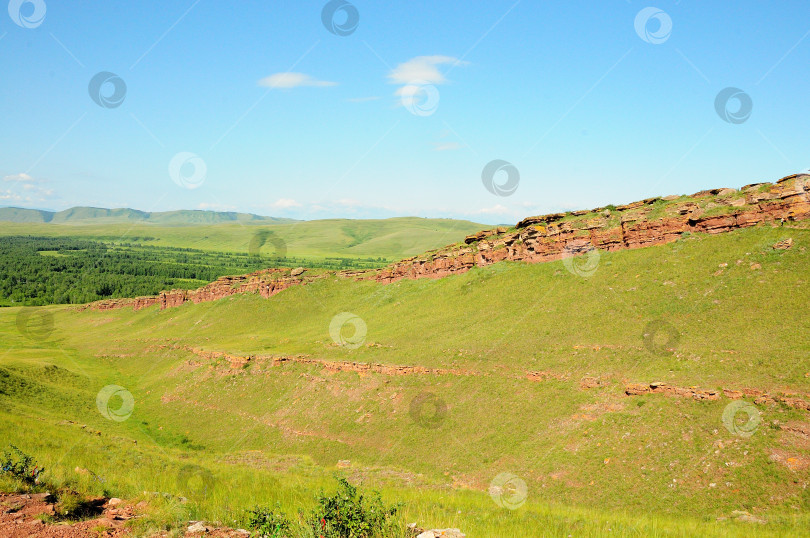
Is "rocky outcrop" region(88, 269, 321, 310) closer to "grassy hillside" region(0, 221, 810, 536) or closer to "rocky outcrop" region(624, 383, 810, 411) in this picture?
"grassy hillside" region(0, 221, 810, 536)

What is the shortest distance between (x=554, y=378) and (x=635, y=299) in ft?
41.4

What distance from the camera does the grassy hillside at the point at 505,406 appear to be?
595 inches

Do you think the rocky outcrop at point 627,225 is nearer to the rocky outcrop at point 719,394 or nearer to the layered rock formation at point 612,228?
the layered rock formation at point 612,228

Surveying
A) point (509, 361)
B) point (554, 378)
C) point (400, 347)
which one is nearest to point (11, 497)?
point (554, 378)

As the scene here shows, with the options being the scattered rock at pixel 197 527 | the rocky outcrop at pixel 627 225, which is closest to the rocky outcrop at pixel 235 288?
the rocky outcrop at pixel 627 225

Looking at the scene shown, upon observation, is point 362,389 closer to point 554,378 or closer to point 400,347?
point 400,347

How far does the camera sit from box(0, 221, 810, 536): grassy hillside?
15117mm

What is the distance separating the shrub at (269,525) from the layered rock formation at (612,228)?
44.6m

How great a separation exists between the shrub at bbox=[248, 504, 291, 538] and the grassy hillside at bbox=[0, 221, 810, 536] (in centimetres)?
104

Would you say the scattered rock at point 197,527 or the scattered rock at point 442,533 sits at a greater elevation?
the scattered rock at point 442,533

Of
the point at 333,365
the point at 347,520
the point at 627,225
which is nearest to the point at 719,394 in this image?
the point at 347,520

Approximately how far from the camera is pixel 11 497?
8914mm

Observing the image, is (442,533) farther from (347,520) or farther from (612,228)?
(612,228)

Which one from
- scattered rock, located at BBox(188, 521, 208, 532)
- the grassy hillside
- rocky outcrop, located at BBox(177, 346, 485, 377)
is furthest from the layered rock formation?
scattered rock, located at BBox(188, 521, 208, 532)
